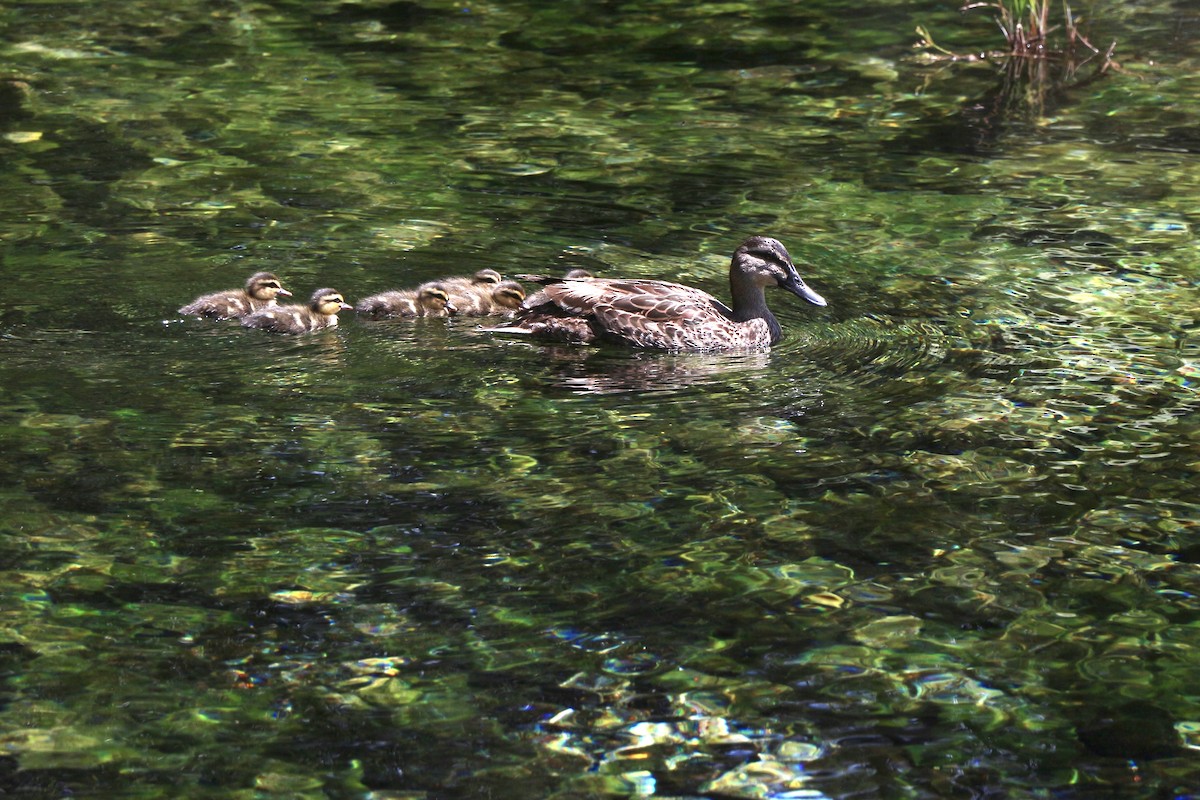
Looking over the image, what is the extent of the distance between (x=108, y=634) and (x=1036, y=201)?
700 centimetres

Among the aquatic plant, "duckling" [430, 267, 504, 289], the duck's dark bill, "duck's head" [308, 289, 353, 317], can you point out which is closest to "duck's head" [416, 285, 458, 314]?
"duckling" [430, 267, 504, 289]

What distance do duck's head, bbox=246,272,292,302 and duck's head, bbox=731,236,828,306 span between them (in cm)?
229

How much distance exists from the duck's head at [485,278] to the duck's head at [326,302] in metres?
0.75

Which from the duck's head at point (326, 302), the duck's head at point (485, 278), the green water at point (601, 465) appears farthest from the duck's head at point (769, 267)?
the duck's head at point (326, 302)

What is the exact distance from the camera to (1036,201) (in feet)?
34.6

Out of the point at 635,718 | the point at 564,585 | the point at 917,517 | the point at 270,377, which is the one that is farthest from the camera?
the point at 270,377

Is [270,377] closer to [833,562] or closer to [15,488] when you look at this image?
[15,488]

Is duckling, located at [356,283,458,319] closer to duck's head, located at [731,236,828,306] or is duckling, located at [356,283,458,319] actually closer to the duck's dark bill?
duck's head, located at [731,236,828,306]

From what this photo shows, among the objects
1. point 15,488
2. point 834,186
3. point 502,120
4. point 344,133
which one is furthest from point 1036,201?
point 15,488

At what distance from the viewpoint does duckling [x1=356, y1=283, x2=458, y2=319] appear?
8.55 metres

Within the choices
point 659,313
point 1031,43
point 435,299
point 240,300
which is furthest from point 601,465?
point 1031,43

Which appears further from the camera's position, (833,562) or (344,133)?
(344,133)

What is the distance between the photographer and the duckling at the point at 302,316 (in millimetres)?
8203

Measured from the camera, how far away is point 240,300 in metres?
8.37
